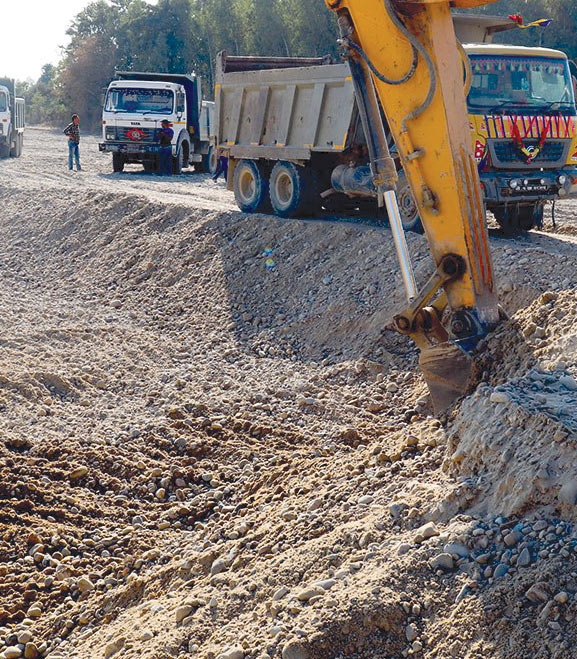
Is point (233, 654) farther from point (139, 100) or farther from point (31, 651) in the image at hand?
point (139, 100)

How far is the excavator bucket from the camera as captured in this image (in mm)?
6195

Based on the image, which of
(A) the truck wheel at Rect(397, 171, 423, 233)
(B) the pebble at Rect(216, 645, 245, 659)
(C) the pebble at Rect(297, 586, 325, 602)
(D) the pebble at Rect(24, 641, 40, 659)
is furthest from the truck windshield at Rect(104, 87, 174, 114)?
(B) the pebble at Rect(216, 645, 245, 659)

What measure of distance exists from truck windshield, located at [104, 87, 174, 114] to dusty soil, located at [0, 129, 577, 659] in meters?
12.0

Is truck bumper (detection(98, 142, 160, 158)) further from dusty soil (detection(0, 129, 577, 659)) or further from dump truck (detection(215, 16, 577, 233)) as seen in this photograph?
dusty soil (detection(0, 129, 577, 659))

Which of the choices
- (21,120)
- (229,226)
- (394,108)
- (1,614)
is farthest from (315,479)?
(21,120)

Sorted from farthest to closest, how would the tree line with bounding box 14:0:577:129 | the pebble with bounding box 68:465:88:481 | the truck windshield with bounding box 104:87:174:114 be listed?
the tree line with bounding box 14:0:577:129 → the truck windshield with bounding box 104:87:174:114 → the pebble with bounding box 68:465:88:481

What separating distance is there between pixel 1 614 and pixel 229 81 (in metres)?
10.6

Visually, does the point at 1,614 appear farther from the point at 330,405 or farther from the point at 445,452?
the point at 330,405

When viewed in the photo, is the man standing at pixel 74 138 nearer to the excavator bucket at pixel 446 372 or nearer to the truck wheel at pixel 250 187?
the truck wheel at pixel 250 187

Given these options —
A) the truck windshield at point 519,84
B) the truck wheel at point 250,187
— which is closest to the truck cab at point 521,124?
the truck windshield at point 519,84

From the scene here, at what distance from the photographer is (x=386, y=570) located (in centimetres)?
406

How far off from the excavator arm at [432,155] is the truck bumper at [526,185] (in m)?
4.43

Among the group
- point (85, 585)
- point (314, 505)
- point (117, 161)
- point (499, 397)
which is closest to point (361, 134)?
point (499, 397)

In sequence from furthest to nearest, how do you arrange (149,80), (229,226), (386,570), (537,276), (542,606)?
(149,80)
(229,226)
(537,276)
(386,570)
(542,606)
